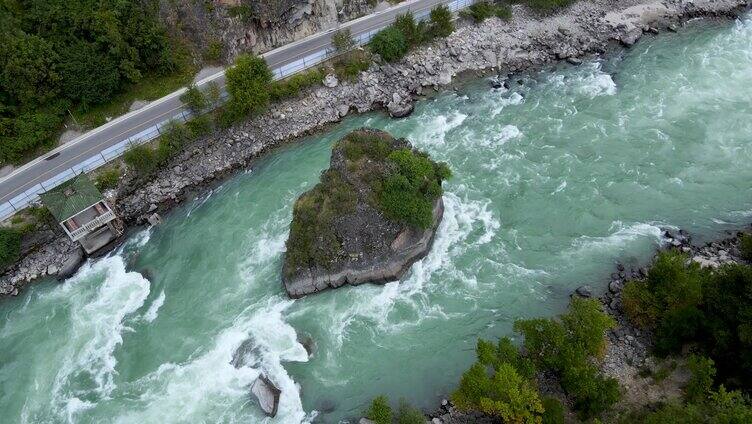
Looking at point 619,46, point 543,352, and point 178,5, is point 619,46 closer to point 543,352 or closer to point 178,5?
point 543,352

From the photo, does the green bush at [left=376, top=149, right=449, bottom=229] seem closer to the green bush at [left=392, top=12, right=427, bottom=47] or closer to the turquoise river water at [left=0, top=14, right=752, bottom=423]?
the turquoise river water at [left=0, top=14, right=752, bottom=423]

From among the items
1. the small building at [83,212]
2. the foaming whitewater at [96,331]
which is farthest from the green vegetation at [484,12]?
the foaming whitewater at [96,331]

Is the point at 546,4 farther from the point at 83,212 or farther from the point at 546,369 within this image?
the point at 83,212

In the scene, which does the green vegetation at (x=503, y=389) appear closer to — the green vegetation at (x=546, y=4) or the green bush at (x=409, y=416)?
the green bush at (x=409, y=416)

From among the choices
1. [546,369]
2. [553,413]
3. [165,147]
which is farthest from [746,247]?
[165,147]

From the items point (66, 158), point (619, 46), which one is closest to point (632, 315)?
point (619, 46)

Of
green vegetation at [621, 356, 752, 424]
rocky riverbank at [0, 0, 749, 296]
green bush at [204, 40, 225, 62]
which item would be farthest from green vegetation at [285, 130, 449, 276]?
green bush at [204, 40, 225, 62]
